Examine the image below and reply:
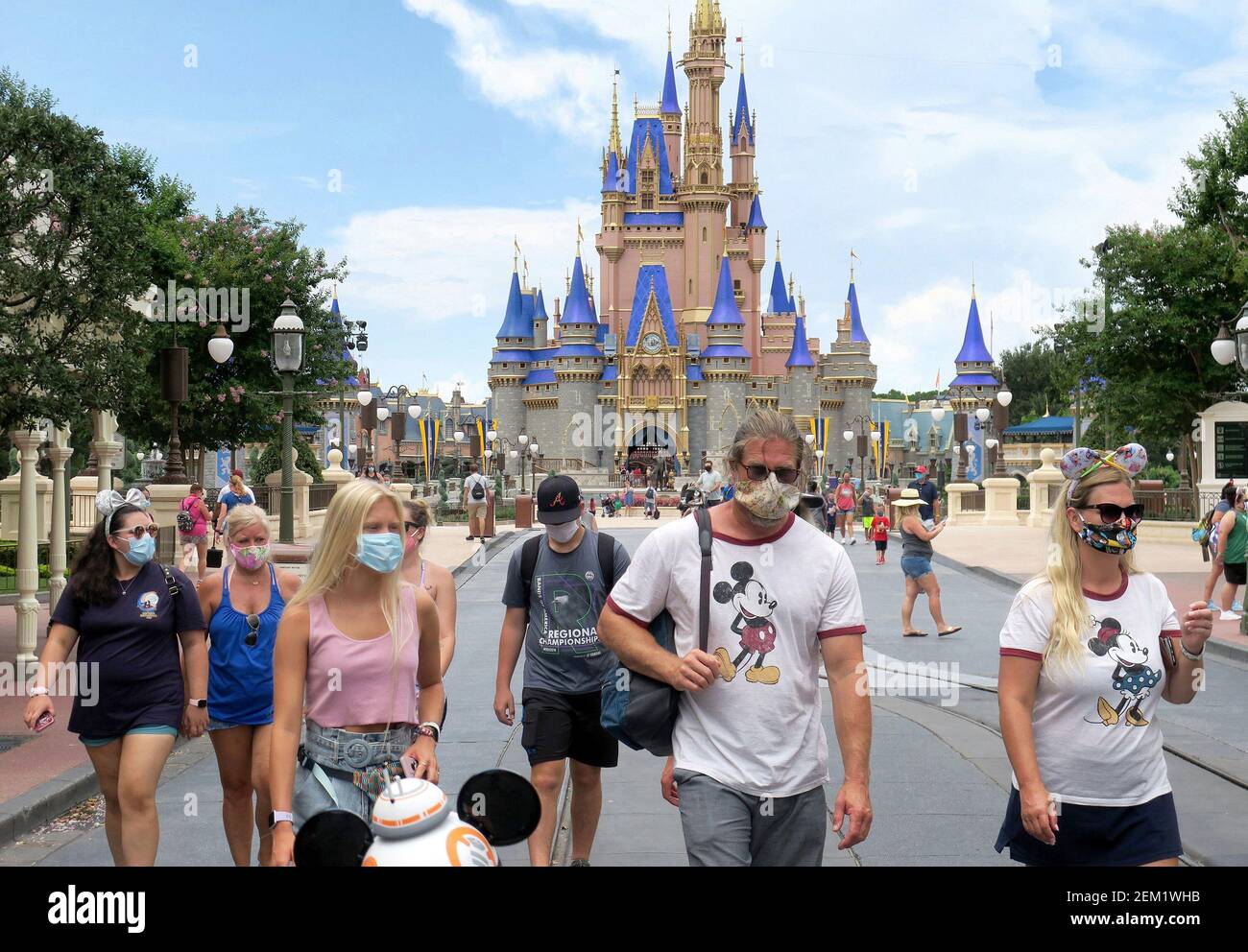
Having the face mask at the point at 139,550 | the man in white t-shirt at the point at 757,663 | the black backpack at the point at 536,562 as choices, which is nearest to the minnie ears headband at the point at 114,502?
the face mask at the point at 139,550

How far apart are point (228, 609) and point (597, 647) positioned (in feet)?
5.15

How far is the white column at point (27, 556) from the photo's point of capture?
38.9 ft

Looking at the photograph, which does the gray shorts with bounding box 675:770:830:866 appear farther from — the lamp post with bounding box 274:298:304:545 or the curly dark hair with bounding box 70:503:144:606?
the lamp post with bounding box 274:298:304:545

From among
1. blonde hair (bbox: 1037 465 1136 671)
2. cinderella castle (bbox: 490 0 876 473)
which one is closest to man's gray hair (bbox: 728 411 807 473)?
blonde hair (bbox: 1037 465 1136 671)

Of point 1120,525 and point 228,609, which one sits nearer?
point 1120,525

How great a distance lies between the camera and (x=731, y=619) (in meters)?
3.96

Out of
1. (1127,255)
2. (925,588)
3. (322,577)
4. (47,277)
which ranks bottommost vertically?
(925,588)

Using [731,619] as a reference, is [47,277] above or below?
above

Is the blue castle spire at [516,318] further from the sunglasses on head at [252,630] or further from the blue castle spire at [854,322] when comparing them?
the sunglasses on head at [252,630]

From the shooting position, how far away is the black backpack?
6184 millimetres

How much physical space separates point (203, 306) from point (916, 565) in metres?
20.6
